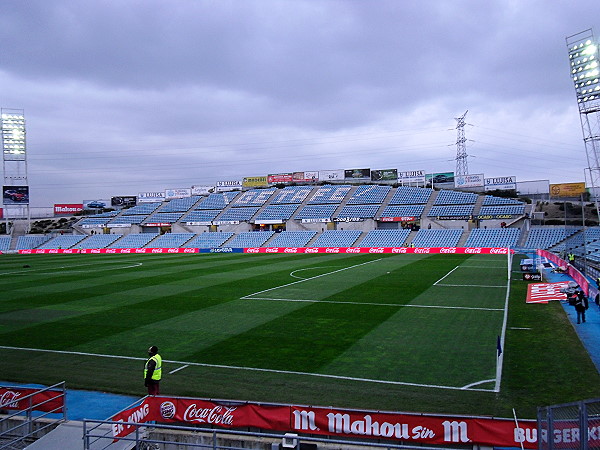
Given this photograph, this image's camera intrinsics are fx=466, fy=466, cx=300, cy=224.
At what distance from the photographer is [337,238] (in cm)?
7050

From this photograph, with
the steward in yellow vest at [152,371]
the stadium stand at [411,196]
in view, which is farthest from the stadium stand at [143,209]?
the steward in yellow vest at [152,371]

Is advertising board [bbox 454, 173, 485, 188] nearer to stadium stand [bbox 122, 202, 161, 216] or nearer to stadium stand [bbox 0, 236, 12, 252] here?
stadium stand [bbox 122, 202, 161, 216]

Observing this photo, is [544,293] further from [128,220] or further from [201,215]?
[128,220]

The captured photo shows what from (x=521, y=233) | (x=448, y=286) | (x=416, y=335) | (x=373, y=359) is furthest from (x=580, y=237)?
Answer: (x=373, y=359)

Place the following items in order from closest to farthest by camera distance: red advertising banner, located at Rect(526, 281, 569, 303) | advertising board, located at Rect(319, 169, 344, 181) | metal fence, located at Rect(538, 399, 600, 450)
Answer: metal fence, located at Rect(538, 399, 600, 450)
red advertising banner, located at Rect(526, 281, 569, 303)
advertising board, located at Rect(319, 169, 344, 181)

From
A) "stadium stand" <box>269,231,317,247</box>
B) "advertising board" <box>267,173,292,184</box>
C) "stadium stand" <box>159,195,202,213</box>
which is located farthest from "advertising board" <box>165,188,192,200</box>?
"stadium stand" <box>269,231,317,247</box>

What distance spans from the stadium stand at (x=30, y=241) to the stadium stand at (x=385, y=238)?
57929 millimetres

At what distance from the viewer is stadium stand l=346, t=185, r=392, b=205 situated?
83.8m

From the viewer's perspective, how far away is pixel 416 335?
17.6 meters

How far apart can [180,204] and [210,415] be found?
93133mm

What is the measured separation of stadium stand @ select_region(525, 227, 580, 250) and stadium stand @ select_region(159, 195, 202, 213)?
210 ft

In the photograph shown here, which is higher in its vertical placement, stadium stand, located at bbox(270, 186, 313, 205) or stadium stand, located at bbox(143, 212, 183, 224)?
stadium stand, located at bbox(270, 186, 313, 205)

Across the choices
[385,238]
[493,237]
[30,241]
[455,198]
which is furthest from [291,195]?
[30,241]

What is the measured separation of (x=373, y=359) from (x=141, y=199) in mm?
101252
